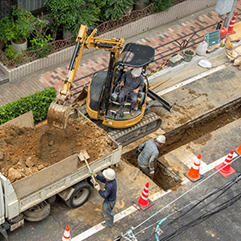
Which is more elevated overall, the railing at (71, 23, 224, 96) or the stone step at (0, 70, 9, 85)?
the railing at (71, 23, 224, 96)

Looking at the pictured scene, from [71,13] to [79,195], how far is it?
781cm

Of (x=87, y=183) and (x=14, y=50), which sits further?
(x=14, y=50)

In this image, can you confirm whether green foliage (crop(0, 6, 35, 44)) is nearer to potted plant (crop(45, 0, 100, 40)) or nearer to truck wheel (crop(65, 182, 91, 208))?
potted plant (crop(45, 0, 100, 40))

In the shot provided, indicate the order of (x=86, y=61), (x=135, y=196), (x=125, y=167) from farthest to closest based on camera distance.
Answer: (x=86, y=61) → (x=125, y=167) → (x=135, y=196)

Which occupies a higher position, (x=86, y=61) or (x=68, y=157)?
(x=68, y=157)

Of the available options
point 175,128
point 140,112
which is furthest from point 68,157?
point 175,128

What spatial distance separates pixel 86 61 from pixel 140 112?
471 centimetres

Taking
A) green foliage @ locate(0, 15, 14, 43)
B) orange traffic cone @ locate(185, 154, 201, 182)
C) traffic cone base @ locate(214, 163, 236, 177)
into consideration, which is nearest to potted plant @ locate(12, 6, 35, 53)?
green foliage @ locate(0, 15, 14, 43)

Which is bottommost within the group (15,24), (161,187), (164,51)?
(161,187)

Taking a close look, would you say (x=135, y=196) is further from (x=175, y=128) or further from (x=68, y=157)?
(x=175, y=128)

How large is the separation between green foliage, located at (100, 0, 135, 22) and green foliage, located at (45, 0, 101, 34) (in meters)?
0.69

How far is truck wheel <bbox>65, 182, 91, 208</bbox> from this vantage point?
9.35m

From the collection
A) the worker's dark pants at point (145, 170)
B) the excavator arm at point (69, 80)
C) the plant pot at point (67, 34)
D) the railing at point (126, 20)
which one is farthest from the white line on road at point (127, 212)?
the plant pot at point (67, 34)

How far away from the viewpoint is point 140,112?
11.5 meters
